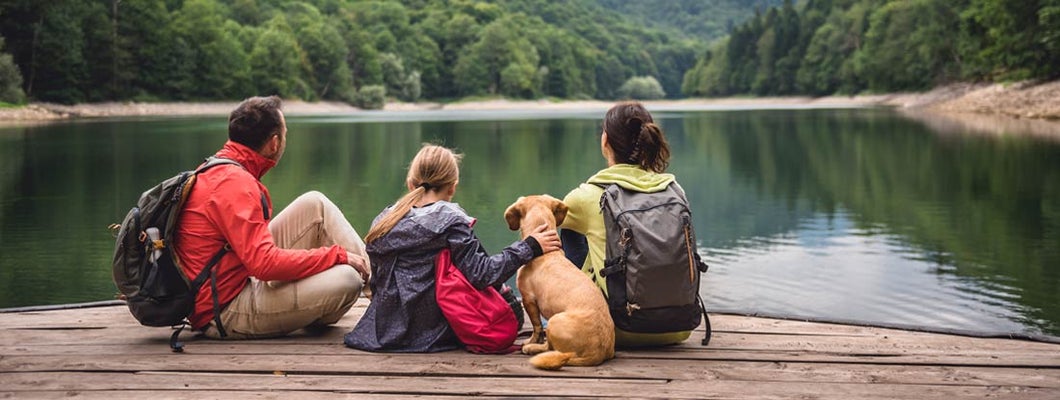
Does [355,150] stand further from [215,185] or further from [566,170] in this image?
[215,185]

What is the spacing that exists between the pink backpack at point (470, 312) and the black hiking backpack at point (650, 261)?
1.82 ft

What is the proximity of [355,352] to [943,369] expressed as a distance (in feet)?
9.31

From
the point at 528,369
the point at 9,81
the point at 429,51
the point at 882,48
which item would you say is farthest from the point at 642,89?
the point at 528,369

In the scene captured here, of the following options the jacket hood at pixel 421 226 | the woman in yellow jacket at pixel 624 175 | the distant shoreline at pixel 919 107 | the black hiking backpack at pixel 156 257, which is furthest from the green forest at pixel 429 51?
the black hiking backpack at pixel 156 257

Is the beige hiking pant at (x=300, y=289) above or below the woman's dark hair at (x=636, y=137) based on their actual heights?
below

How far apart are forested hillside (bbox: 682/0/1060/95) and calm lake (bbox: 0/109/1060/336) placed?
22.4 m

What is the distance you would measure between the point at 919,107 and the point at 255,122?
78.3 metres

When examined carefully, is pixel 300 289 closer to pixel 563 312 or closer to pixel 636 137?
pixel 563 312

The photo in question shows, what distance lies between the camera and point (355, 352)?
4.52m

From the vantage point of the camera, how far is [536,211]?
4555mm

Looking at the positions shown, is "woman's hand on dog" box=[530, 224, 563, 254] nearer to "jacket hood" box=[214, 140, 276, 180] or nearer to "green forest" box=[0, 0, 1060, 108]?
"jacket hood" box=[214, 140, 276, 180]

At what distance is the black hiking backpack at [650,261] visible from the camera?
4371 millimetres

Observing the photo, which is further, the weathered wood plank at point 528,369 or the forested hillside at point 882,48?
the forested hillside at point 882,48

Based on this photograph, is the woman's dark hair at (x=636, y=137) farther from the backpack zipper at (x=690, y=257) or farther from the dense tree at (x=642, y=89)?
the dense tree at (x=642, y=89)
